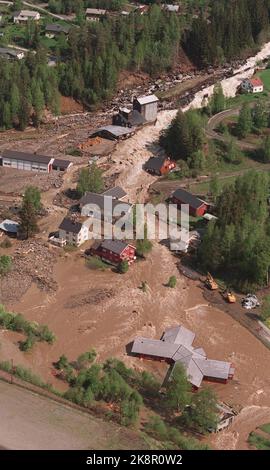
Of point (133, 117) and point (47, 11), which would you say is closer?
point (133, 117)

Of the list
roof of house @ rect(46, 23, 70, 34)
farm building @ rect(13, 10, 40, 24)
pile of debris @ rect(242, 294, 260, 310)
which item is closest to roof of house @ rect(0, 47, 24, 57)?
roof of house @ rect(46, 23, 70, 34)

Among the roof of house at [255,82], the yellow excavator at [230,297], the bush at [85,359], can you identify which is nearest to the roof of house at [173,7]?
the roof of house at [255,82]

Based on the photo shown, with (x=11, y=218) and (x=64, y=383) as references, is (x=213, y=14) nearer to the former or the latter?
(x=11, y=218)

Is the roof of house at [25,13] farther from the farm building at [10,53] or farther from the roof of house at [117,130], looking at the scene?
the roof of house at [117,130]

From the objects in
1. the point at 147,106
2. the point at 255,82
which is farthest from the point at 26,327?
the point at 255,82

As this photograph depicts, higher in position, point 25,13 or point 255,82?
point 25,13

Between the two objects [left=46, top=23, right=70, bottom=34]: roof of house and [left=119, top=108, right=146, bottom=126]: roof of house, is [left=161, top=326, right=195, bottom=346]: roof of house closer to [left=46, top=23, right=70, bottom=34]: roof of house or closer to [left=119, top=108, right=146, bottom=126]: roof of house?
[left=119, top=108, right=146, bottom=126]: roof of house

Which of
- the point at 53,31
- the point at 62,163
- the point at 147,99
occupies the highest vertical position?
the point at 53,31

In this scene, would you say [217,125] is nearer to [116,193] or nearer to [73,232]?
[116,193]
